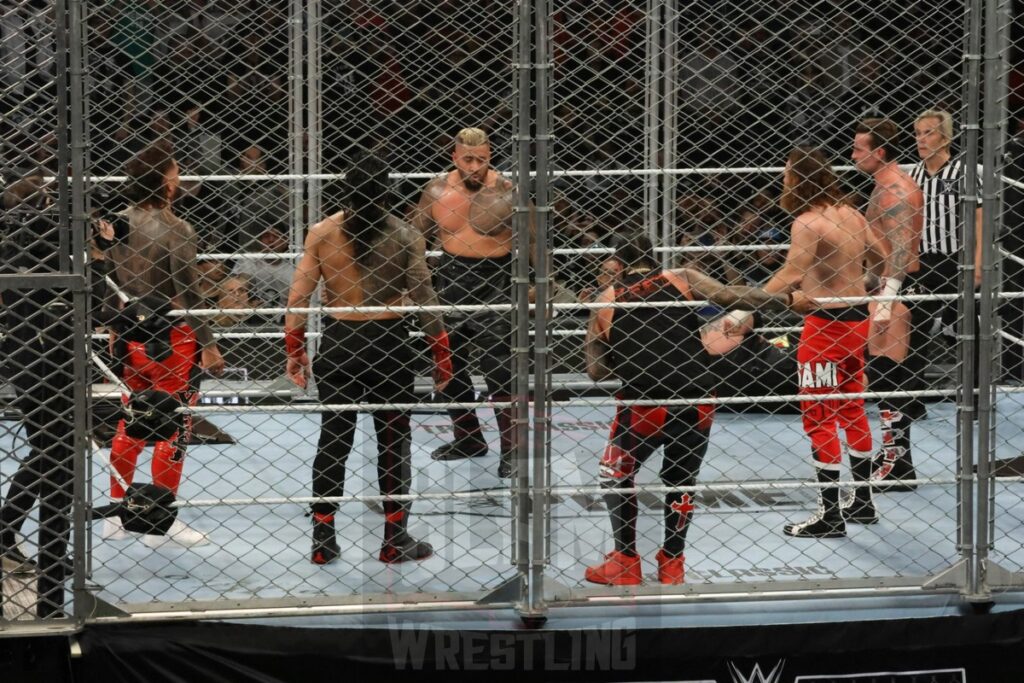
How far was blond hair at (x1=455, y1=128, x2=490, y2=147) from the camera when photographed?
5.35 m

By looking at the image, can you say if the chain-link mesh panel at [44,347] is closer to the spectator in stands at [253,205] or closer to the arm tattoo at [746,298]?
the arm tattoo at [746,298]

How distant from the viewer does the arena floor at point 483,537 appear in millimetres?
3988

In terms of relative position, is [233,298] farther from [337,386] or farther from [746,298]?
[746,298]

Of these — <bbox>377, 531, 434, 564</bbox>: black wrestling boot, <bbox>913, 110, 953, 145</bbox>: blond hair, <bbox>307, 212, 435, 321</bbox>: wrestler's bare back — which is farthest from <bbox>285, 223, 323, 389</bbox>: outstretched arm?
<bbox>913, 110, 953, 145</bbox>: blond hair

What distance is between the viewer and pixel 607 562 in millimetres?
4051

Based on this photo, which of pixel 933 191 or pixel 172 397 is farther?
pixel 933 191

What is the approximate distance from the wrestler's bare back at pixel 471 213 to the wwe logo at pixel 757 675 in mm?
2550

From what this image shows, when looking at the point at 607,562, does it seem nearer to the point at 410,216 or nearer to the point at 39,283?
the point at 39,283

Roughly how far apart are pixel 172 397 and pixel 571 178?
3.19m

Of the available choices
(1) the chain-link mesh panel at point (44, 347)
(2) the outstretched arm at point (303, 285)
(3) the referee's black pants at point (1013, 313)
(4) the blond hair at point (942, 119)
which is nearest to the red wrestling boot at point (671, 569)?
(2) the outstretched arm at point (303, 285)

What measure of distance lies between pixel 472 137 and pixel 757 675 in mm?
2746

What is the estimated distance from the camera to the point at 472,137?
537 cm

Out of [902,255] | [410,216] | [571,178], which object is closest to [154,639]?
[902,255]

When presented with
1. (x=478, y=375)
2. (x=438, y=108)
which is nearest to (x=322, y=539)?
(x=478, y=375)
